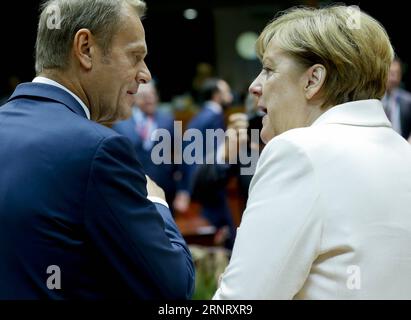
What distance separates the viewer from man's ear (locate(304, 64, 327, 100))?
1771 mm

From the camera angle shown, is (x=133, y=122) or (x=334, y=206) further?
(x=133, y=122)

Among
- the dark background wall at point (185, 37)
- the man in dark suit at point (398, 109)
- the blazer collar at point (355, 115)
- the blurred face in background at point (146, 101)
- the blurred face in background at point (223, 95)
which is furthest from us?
the dark background wall at point (185, 37)

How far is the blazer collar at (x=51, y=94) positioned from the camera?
177cm

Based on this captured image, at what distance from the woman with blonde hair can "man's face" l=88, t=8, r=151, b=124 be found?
1.47 feet

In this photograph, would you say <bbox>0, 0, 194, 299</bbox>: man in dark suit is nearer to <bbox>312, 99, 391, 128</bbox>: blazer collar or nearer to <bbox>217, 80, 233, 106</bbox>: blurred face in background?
<bbox>312, 99, 391, 128</bbox>: blazer collar

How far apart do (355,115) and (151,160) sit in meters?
5.03

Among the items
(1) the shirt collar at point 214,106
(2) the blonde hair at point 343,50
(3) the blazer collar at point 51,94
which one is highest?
(2) the blonde hair at point 343,50

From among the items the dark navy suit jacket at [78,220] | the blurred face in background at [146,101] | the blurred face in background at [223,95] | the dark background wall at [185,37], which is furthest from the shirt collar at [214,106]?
the dark navy suit jacket at [78,220]

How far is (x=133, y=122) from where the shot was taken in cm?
675

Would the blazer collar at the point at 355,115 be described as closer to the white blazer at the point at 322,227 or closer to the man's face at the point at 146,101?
the white blazer at the point at 322,227

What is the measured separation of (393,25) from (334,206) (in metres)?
8.85

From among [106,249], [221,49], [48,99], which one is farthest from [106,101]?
[221,49]

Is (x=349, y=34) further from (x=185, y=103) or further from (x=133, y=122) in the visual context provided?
(x=185, y=103)

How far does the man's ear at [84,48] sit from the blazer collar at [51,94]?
9 cm
